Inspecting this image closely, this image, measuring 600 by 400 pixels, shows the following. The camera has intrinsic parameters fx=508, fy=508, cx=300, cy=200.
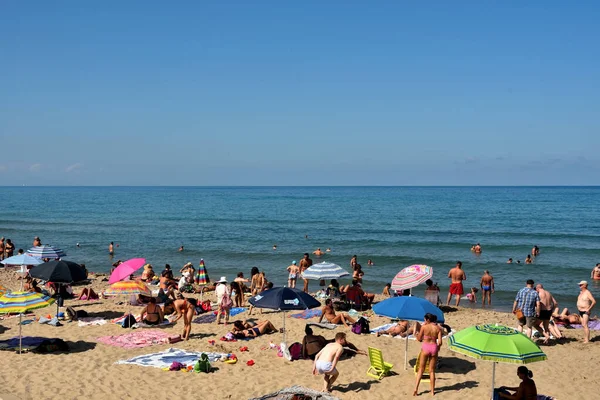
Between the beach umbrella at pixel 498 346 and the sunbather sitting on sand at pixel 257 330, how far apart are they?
6.51 m

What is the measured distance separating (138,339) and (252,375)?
155 inches

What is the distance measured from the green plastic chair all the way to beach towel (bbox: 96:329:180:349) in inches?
205

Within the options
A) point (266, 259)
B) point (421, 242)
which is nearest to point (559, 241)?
point (421, 242)

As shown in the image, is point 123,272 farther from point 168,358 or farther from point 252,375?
point 252,375

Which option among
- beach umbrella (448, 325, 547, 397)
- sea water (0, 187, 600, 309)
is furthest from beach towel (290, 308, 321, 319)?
beach umbrella (448, 325, 547, 397)

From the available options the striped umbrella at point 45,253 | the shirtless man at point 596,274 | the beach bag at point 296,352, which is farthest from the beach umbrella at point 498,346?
the shirtless man at point 596,274

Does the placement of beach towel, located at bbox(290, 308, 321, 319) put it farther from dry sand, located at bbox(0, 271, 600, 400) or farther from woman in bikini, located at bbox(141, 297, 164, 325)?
woman in bikini, located at bbox(141, 297, 164, 325)

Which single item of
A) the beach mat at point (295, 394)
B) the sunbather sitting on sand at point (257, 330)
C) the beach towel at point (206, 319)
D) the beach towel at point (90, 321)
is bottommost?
the beach towel at point (90, 321)

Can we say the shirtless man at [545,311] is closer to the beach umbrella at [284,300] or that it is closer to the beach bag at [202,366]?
the beach umbrella at [284,300]

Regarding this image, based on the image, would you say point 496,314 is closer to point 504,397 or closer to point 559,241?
point 504,397

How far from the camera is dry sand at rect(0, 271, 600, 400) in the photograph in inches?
375

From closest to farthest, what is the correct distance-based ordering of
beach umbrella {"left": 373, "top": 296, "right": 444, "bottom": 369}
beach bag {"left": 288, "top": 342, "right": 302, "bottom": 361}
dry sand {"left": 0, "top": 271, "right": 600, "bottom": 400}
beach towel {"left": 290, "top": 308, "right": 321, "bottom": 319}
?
dry sand {"left": 0, "top": 271, "right": 600, "bottom": 400}, beach umbrella {"left": 373, "top": 296, "right": 444, "bottom": 369}, beach bag {"left": 288, "top": 342, "right": 302, "bottom": 361}, beach towel {"left": 290, "top": 308, "right": 321, "bottom": 319}

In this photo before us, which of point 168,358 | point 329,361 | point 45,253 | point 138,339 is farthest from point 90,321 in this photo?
point 329,361

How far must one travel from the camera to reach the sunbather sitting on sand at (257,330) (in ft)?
43.3
